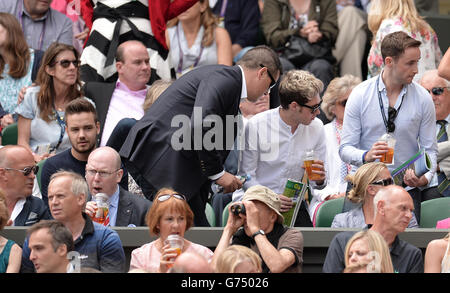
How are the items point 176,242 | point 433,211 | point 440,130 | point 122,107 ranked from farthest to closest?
point 122,107
point 440,130
point 433,211
point 176,242

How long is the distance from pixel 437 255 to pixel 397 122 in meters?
1.45

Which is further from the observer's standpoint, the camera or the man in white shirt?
the man in white shirt

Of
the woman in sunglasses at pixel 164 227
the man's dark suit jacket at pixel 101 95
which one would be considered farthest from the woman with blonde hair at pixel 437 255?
the man's dark suit jacket at pixel 101 95

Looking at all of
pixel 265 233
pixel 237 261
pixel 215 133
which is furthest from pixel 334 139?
pixel 237 261

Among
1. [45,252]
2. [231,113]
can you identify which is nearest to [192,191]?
[231,113]

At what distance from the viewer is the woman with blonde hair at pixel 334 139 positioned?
7.62 meters

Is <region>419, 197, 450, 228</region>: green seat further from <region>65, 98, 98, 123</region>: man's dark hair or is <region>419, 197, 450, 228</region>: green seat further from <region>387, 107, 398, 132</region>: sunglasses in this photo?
<region>65, 98, 98, 123</region>: man's dark hair

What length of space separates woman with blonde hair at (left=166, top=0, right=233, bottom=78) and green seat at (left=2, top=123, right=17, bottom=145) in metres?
1.72

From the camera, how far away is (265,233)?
5996 millimetres

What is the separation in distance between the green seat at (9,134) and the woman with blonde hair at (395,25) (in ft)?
10.7

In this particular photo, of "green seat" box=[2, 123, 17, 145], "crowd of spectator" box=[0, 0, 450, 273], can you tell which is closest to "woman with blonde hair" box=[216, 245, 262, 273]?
"crowd of spectator" box=[0, 0, 450, 273]

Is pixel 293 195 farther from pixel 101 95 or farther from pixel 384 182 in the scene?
pixel 101 95

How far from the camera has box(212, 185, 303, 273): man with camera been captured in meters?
5.77

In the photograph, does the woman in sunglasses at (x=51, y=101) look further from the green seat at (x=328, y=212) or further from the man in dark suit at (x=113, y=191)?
the green seat at (x=328, y=212)
